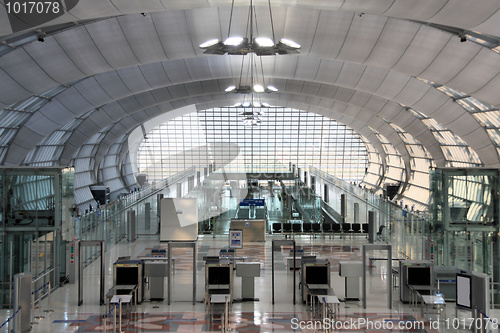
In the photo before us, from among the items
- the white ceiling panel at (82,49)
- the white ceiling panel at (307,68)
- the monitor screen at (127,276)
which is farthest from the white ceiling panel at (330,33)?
the monitor screen at (127,276)

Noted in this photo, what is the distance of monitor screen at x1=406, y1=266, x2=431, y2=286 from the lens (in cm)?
1516

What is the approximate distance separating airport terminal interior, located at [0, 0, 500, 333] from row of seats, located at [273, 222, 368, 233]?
0.32ft

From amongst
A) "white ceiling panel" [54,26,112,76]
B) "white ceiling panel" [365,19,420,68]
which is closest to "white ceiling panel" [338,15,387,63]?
"white ceiling panel" [365,19,420,68]

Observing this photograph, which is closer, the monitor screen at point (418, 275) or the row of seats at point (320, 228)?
the monitor screen at point (418, 275)

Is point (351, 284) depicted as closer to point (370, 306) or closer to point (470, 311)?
point (370, 306)

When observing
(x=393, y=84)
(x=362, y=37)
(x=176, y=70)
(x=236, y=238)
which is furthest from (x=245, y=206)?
(x=393, y=84)

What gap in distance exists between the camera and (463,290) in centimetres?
1330

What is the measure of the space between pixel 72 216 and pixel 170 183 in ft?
65.6

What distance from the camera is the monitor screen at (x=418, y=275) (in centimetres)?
1516

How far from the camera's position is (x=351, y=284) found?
615 inches

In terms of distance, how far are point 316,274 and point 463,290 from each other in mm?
3953

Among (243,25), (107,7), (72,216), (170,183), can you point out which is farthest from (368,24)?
(170,183)

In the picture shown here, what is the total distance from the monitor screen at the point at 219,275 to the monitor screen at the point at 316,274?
223 centimetres

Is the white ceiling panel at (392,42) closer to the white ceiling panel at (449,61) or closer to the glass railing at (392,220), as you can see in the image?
the white ceiling panel at (449,61)
